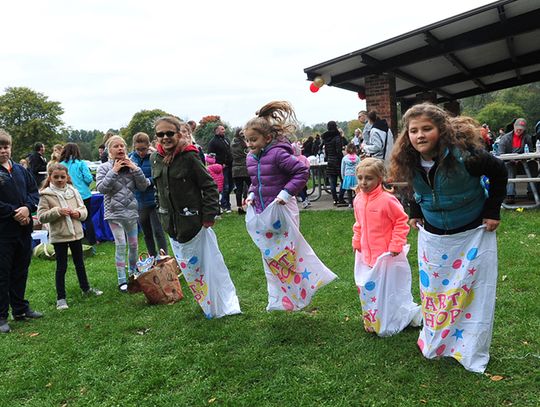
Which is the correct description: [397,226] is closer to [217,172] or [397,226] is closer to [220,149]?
[217,172]

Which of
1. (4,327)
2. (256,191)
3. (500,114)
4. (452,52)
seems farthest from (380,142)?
(500,114)

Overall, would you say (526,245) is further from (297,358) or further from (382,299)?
(297,358)

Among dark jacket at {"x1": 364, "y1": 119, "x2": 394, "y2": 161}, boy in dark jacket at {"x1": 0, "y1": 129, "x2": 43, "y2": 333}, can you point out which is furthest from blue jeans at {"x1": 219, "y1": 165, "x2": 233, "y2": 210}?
boy in dark jacket at {"x1": 0, "y1": 129, "x2": 43, "y2": 333}

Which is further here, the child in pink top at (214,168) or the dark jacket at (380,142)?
the child in pink top at (214,168)

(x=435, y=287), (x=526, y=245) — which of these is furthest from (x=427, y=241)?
(x=526, y=245)

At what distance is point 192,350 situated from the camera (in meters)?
3.81

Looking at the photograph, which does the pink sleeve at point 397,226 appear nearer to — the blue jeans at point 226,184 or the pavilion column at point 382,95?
the pavilion column at point 382,95

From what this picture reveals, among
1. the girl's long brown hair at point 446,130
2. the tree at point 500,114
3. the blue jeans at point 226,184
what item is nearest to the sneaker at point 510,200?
the blue jeans at point 226,184

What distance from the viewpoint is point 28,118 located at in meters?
57.9

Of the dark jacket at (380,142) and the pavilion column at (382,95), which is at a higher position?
the pavilion column at (382,95)

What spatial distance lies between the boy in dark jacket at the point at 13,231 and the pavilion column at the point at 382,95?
8031 mm

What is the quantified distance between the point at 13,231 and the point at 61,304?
3.58 feet

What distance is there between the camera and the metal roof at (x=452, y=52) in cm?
856

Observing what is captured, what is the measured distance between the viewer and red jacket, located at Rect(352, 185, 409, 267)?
3484 millimetres
